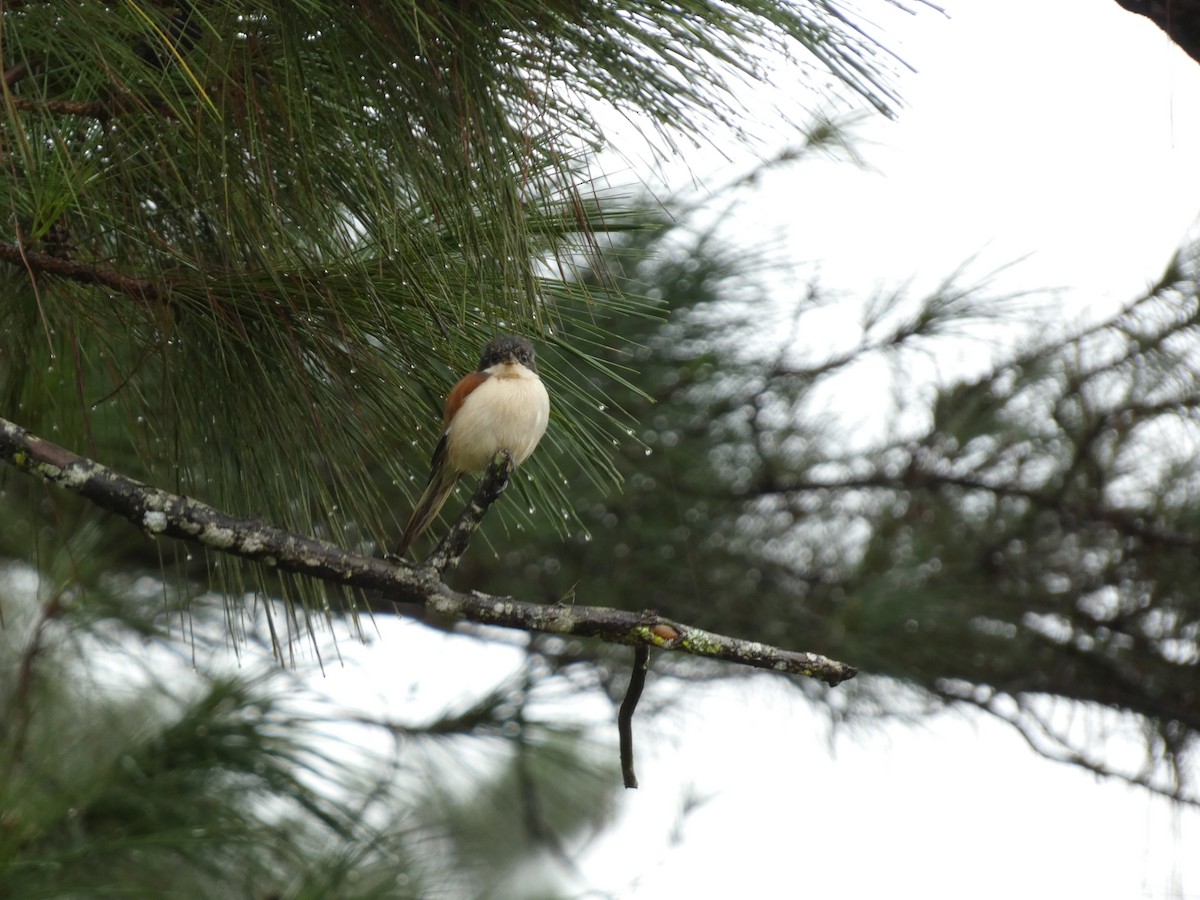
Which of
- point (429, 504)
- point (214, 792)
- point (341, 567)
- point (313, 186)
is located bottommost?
point (214, 792)

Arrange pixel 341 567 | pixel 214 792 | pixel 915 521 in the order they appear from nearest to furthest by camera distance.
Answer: pixel 341 567 → pixel 214 792 → pixel 915 521

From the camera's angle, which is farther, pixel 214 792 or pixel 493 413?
pixel 214 792

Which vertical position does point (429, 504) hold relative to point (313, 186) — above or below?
below

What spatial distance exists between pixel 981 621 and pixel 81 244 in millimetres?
2394

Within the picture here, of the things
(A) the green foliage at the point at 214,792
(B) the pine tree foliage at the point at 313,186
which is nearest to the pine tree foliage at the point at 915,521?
(A) the green foliage at the point at 214,792

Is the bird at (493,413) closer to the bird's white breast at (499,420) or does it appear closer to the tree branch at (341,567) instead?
the bird's white breast at (499,420)

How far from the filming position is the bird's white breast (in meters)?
1.42

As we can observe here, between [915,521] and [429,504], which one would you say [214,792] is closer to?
[429,504]

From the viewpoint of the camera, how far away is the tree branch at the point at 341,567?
1.12m

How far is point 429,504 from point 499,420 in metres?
0.28

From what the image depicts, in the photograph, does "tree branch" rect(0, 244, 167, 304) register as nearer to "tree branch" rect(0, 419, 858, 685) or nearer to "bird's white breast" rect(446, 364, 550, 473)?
"tree branch" rect(0, 419, 858, 685)

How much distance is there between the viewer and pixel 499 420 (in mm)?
1413

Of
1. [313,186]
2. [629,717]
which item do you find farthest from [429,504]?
[629,717]

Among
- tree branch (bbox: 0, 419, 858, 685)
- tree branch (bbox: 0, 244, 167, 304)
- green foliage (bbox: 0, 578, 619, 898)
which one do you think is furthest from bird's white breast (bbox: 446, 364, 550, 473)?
green foliage (bbox: 0, 578, 619, 898)
